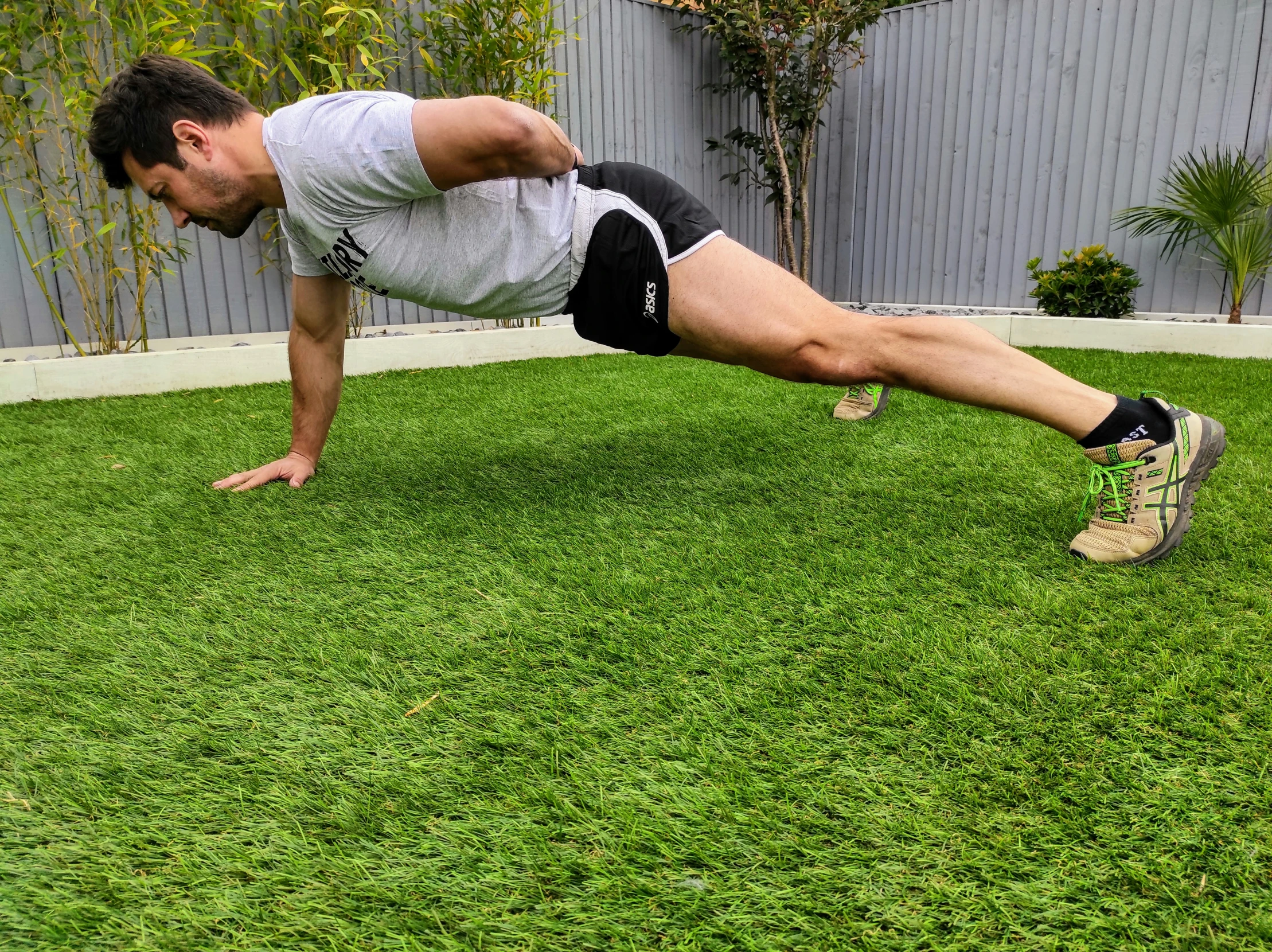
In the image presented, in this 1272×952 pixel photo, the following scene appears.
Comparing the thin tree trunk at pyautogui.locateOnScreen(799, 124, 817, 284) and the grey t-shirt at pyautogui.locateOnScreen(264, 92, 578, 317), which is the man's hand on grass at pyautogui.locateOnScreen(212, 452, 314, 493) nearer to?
the grey t-shirt at pyautogui.locateOnScreen(264, 92, 578, 317)

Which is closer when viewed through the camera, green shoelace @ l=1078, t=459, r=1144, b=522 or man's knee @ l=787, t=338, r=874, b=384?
green shoelace @ l=1078, t=459, r=1144, b=522

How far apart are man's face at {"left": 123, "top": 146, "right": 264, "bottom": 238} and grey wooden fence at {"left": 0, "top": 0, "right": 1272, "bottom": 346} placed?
8.83ft

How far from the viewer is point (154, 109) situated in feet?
4.96

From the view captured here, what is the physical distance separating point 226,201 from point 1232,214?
5.15 meters

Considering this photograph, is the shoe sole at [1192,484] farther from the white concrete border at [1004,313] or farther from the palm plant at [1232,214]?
the palm plant at [1232,214]

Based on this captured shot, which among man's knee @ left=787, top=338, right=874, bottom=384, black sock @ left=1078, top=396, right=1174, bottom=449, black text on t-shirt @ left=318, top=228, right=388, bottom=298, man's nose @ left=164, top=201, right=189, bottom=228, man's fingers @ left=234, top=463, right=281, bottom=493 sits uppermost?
man's nose @ left=164, top=201, right=189, bottom=228

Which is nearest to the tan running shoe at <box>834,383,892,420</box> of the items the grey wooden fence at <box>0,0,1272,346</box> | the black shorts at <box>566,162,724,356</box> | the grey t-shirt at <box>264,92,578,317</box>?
the black shorts at <box>566,162,724,356</box>

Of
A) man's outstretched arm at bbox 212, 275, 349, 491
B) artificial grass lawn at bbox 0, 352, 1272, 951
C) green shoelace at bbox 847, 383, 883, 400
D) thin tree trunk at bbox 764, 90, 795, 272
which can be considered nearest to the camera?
artificial grass lawn at bbox 0, 352, 1272, 951

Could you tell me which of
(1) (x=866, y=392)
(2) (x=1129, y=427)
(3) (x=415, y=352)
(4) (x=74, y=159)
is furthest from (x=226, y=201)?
(4) (x=74, y=159)

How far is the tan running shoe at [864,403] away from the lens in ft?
8.70

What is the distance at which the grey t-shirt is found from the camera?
1.47 meters

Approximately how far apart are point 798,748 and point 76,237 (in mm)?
4122

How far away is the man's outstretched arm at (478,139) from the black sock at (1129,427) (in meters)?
1.20

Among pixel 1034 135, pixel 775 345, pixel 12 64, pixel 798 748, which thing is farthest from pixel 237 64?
pixel 1034 135
